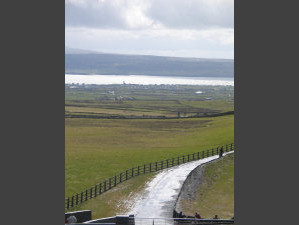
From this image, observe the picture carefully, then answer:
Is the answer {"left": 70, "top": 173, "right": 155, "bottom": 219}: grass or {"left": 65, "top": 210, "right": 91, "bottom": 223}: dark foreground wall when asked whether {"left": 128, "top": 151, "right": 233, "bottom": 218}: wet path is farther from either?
{"left": 65, "top": 210, "right": 91, "bottom": 223}: dark foreground wall

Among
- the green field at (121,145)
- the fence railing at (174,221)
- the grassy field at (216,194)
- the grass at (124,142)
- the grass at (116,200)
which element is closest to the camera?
the fence railing at (174,221)

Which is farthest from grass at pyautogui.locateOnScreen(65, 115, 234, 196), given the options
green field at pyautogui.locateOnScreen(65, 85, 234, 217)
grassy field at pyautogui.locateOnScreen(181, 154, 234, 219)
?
grassy field at pyautogui.locateOnScreen(181, 154, 234, 219)

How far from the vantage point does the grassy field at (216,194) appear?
3700 centimetres

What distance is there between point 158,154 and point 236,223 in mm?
39805

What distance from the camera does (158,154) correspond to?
63.7 metres

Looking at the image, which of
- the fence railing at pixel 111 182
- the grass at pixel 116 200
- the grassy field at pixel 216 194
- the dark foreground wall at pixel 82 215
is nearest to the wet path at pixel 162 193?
the grass at pixel 116 200

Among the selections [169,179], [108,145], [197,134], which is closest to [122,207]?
[169,179]

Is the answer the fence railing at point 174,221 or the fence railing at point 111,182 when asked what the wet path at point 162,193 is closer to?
the fence railing at point 174,221

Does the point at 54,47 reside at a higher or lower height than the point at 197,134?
higher

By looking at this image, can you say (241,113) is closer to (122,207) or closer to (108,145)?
(122,207)

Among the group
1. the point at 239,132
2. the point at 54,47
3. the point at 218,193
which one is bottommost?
the point at 218,193

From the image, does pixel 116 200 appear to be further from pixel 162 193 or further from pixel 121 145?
pixel 121 145

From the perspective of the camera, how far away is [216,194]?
42188 millimetres

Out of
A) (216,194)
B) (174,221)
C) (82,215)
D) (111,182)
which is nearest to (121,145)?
(111,182)
